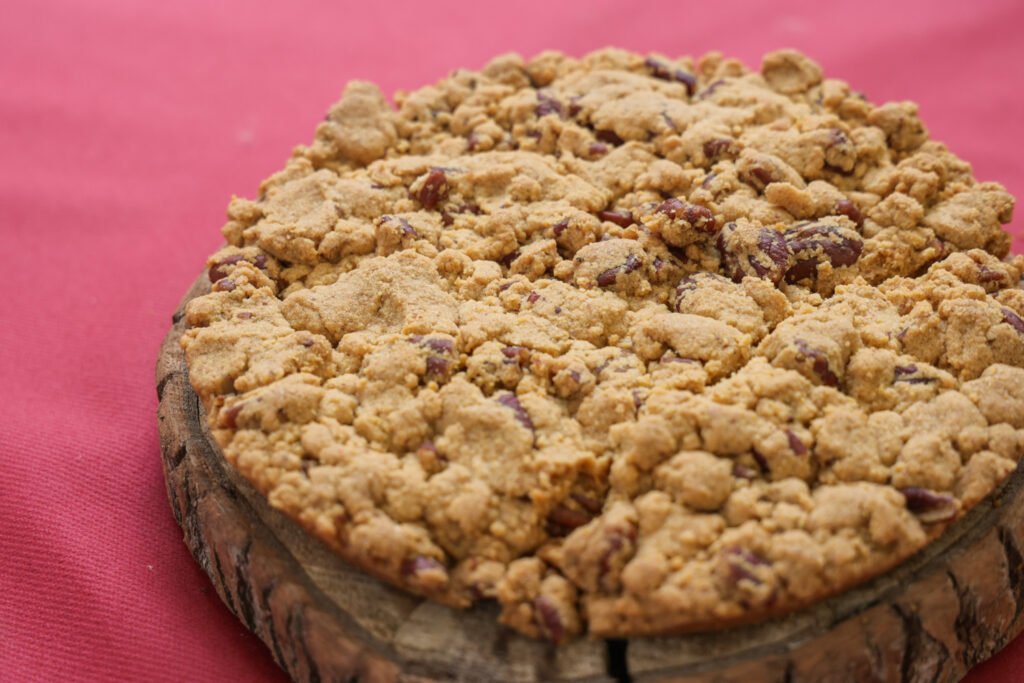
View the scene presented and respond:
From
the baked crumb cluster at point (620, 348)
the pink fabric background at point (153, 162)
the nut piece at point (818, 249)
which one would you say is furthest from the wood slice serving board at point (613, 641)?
the nut piece at point (818, 249)

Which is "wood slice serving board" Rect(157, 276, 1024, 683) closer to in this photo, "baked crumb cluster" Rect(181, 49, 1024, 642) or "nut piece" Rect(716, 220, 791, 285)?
"baked crumb cluster" Rect(181, 49, 1024, 642)

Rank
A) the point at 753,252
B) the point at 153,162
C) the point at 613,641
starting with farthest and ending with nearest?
the point at 153,162 → the point at 753,252 → the point at 613,641

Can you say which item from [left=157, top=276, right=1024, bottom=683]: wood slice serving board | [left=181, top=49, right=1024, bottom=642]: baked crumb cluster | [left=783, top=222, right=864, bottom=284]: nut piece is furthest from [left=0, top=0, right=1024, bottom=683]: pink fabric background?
[left=783, top=222, right=864, bottom=284]: nut piece

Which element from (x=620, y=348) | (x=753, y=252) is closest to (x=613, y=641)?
(x=620, y=348)

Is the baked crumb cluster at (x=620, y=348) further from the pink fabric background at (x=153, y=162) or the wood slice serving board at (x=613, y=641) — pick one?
the pink fabric background at (x=153, y=162)

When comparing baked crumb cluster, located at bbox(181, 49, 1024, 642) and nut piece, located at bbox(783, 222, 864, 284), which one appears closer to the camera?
baked crumb cluster, located at bbox(181, 49, 1024, 642)

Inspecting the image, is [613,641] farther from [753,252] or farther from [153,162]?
[153,162]

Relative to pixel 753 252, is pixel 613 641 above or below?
below
